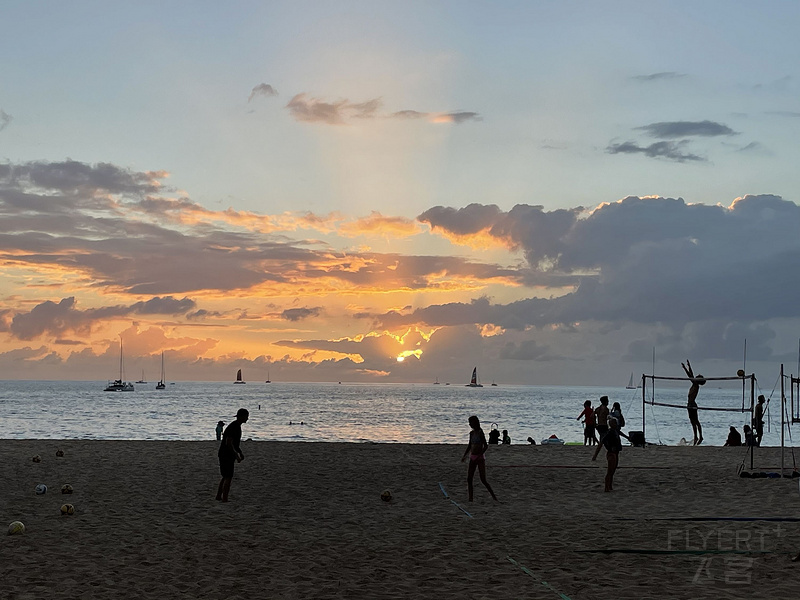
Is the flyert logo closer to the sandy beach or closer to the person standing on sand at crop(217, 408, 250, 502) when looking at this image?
the sandy beach

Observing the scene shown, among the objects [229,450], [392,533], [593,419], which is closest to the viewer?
[392,533]

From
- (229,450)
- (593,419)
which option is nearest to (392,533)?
(229,450)

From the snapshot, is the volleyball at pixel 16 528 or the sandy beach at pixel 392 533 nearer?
the sandy beach at pixel 392 533

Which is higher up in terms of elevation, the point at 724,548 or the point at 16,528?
the point at 724,548

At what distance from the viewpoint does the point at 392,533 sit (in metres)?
13.7

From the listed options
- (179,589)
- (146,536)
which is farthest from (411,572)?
(146,536)

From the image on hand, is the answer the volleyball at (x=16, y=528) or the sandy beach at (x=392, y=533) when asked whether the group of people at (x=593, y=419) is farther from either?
the volleyball at (x=16, y=528)

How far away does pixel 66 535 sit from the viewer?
13117 millimetres

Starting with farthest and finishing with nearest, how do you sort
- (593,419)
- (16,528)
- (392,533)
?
1. (593,419)
2. (392,533)
3. (16,528)

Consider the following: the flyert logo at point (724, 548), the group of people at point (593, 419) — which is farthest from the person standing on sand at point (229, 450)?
the group of people at point (593, 419)

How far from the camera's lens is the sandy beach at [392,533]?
10172mm

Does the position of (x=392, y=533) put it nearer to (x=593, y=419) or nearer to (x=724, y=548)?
(x=724, y=548)

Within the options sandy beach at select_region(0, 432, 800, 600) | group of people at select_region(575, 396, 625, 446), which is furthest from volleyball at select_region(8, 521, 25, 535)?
group of people at select_region(575, 396, 625, 446)

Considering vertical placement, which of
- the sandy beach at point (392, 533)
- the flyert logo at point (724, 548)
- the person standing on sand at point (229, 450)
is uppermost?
the person standing on sand at point (229, 450)
